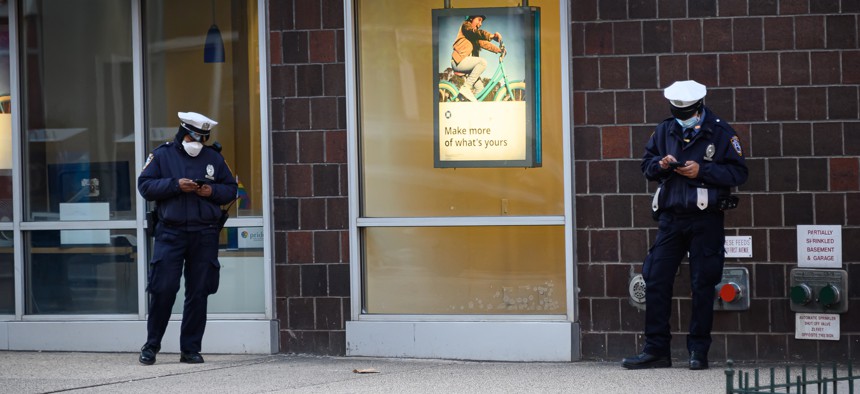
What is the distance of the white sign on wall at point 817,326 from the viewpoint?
8.34 metres

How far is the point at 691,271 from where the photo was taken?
8.02m

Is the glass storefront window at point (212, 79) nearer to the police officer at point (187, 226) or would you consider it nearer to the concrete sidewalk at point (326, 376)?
the police officer at point (187, 226)

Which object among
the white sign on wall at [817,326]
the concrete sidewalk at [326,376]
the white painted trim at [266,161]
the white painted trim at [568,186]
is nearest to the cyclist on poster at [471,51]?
the white painted trim at [568,186]

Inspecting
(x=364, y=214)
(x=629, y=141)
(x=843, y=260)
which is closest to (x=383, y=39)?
(x=364, y=214)

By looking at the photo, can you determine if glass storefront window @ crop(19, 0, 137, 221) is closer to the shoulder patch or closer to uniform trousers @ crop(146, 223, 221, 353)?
uniform trousers @ crop(146, 223, 221, 353)

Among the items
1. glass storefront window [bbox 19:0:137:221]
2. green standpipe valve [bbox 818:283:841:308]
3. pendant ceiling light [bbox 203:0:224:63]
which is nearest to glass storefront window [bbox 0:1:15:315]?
glass storefront window [bbox 19:0:137:221]

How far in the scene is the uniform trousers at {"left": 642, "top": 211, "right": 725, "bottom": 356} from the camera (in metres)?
7.88

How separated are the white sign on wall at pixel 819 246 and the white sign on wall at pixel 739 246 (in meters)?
0.33

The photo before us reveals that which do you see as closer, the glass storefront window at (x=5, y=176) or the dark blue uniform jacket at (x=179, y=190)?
→ the dark blue uniform jacket at (x=179, y=190)

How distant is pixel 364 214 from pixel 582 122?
5.76 ft

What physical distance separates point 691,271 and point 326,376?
247 cm

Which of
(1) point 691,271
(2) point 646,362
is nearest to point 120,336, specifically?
(2) point 646,362

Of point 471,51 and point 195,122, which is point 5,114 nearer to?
point 195,122

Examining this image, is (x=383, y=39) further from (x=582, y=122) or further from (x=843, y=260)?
(x=843, y=260)
